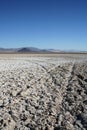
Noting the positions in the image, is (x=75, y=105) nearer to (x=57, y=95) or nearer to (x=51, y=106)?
(x=51, y=106)

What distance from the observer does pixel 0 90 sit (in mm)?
11594

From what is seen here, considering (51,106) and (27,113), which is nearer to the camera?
(27,113)

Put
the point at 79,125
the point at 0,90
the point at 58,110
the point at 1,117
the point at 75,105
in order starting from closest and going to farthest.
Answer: the point at 79,125, the point at 1,117, the point at 58,110, the point at 75,105, the point at 0,90

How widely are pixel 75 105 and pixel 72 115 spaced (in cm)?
128

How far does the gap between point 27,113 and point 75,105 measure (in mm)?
1958

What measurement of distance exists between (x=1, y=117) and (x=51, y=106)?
76.7 inches

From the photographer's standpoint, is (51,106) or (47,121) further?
(51,106)

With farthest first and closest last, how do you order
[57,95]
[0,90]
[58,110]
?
[0,90], [57,95], [58,110]

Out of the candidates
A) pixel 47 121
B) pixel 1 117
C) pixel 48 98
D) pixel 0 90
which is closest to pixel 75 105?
pixel 48 98

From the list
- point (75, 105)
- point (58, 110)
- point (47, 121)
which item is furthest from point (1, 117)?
point (75, 105)

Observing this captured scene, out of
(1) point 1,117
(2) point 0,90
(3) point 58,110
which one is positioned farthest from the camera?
(2) point 0,90

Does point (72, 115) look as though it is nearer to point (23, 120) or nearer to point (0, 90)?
point (23, 120)

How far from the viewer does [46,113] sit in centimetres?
783

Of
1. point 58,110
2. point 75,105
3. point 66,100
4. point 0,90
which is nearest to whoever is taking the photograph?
Answer: point 58,110
